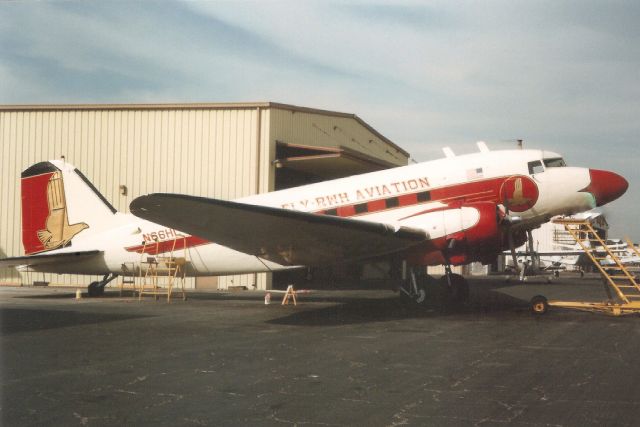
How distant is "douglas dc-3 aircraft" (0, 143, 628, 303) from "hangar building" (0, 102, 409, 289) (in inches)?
347

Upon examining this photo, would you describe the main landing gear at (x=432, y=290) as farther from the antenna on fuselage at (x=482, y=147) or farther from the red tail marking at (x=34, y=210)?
the red tail marking at (x=34, y=210)

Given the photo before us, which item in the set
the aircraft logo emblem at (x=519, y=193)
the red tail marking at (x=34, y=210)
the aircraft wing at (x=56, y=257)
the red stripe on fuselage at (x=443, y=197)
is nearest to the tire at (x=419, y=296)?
the red stripe on fuselage at (x=443, y=197)

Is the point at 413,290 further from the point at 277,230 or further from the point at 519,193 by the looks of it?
the point at 277,230

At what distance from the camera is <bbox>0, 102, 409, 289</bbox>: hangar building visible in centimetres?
2759

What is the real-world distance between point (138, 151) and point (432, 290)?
17.9 metres

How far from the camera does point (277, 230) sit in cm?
1320

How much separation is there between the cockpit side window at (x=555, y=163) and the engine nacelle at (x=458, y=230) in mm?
2361

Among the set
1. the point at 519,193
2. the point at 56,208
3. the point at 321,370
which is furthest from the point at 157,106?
the point at 321,370

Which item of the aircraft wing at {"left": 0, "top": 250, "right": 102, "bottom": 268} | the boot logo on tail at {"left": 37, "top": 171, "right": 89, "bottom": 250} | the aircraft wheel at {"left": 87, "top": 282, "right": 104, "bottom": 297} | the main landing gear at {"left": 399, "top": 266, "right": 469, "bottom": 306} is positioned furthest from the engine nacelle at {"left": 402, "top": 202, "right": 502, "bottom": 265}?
the aircraft wheel at {"left": 87, "top": 282, "right": 104, "bottom": 297}

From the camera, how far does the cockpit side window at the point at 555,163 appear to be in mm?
15477

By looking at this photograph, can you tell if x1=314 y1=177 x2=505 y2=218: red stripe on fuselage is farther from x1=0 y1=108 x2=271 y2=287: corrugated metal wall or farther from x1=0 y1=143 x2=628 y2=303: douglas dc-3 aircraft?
x1=0 y1=108 x2=271 y2=287: corrugated metal wall

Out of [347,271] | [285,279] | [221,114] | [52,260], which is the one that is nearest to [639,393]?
[52,260]

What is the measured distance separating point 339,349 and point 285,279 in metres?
27.6

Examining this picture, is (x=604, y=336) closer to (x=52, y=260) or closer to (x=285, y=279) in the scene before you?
(x=52, y=260)
